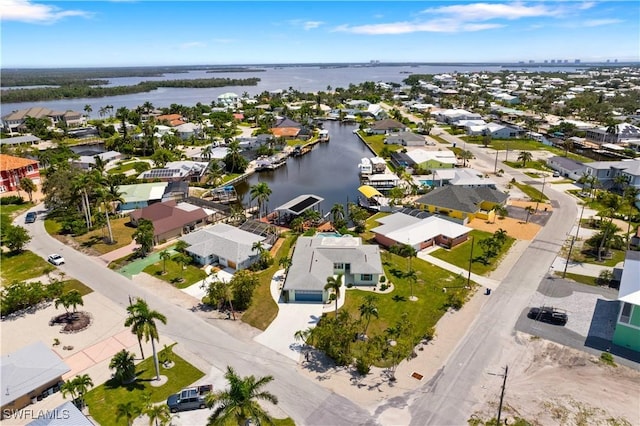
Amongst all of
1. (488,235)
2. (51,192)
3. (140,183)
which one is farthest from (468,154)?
(51,192)

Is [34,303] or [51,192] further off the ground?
[51,192]

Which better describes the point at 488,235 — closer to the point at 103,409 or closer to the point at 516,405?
the point at 516,405

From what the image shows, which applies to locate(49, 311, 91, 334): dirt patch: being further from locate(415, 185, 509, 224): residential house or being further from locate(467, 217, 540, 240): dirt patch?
locate(467, 217, 540, 240): dirt patch

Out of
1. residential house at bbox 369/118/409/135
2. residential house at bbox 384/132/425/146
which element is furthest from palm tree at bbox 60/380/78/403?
residential house at bbox 369/118/409/135

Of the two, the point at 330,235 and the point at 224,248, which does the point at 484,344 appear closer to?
the point at 330,235

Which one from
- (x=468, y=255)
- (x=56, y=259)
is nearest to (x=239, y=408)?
(x=468, y=255)

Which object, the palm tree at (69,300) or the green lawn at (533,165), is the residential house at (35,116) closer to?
the palm tree at (69,300)
